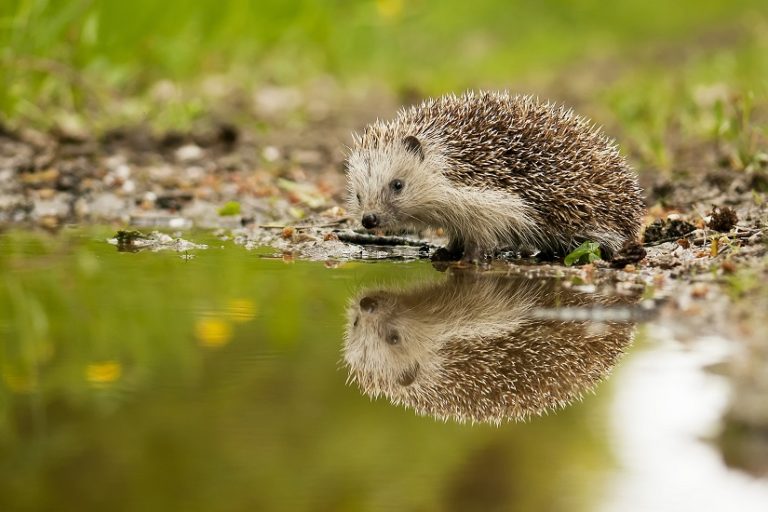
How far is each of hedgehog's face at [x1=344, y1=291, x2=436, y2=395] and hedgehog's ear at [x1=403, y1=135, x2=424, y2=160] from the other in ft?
6.58

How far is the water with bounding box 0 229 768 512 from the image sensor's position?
2764 millimetres

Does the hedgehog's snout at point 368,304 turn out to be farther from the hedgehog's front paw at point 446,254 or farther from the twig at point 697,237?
the twig at point 697,237

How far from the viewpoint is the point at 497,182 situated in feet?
22.7

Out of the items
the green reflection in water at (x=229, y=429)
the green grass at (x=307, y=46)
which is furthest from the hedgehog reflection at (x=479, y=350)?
the green grass at (x=307, y=46)

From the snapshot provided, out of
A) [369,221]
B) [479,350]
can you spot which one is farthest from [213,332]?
[369,221]

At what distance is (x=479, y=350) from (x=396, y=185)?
301cm

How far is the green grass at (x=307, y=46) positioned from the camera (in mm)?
10266

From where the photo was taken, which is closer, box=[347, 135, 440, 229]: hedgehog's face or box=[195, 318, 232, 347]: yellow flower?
box=[195, 318, 232, 347]: yellow flower

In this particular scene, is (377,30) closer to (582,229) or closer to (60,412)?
(582,229)

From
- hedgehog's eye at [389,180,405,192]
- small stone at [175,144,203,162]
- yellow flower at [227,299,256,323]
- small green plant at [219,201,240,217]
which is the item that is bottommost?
yellow flower at [227,299,256,323]

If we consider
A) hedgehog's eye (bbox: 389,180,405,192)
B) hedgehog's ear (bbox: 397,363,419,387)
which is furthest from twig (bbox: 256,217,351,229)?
hedgehog's ear (bbox: 397,363,419,387)

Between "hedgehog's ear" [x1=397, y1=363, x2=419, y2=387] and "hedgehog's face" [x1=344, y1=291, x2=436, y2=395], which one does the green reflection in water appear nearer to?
"hedgehog's face" [x1=344, y1=291, x2=436, y2=395]

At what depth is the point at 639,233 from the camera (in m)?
7.18

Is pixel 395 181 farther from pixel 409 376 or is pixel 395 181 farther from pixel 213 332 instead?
pixel 409 376
